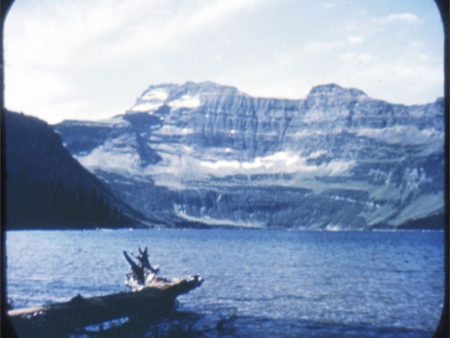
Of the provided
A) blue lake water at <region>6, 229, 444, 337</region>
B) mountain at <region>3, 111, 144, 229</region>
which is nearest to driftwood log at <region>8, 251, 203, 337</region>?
blue lake water at <region>6, 229, 444, 337</region>

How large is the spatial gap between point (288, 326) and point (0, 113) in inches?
914

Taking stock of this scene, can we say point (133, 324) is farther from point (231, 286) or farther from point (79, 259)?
point (79, 259)

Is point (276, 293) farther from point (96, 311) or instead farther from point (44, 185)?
point (44, 185)

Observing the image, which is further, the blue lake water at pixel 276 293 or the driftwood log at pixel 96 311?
the blue lake water at pixel 276 293

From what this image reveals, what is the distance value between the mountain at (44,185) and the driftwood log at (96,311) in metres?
74.3

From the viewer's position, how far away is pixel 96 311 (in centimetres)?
2062

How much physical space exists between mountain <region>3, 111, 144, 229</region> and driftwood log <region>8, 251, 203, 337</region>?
7433cm

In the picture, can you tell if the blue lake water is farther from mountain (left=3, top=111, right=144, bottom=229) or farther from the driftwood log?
mountain (left=3, top=111, right=144, bottom=229)

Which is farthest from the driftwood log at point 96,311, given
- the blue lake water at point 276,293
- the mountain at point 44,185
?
the mountain at point 44,185

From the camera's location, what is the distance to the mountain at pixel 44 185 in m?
117

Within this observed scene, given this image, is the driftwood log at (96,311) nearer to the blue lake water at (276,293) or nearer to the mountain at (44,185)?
the blue lake water at (276,293)

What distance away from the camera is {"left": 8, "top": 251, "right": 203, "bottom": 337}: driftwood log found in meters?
15.7

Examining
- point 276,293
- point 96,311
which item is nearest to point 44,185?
point 276,293

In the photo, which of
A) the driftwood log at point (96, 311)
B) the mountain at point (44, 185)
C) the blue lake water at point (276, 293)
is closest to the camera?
the driftwood log at point (96, 311)
